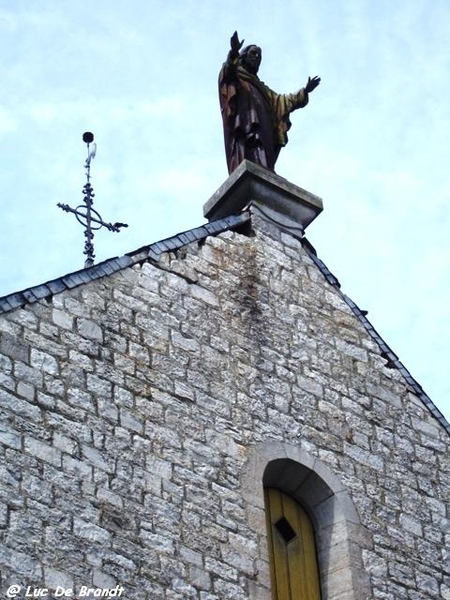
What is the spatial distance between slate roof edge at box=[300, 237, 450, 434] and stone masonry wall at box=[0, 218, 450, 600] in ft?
0.27

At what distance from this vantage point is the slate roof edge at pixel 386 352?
43.1ft

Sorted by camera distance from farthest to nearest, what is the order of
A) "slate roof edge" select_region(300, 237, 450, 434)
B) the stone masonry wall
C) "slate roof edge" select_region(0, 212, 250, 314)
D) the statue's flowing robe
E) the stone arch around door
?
the statue's flowing robe
"slate roof edge" select_region(300, 237, 450, 434)
the stone arch around door
"slate roof edge" select_region(0, 212, 250, 314)
the stone masonry wall

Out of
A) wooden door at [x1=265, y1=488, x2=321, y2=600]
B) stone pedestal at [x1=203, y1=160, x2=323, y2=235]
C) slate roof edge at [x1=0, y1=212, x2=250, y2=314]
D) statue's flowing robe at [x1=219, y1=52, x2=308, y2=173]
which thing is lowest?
wooden door at [x1=265, y1=488, x2=321, y2=600]

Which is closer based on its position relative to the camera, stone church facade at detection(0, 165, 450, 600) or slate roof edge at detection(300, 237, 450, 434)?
stone church facade at detection(0, 165, 450, 600)

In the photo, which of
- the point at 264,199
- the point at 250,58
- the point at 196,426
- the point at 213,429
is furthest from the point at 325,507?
the point at 250,58

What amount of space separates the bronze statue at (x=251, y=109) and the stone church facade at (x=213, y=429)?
54cm

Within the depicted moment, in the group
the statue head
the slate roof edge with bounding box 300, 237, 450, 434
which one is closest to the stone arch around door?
the slate roof edge with bounding box 300, 237, 450, 434

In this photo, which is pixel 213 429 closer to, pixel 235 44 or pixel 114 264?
pixel 114 264

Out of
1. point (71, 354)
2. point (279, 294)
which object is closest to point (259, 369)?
point (279, 294)

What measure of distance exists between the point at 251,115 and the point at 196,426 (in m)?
3.74

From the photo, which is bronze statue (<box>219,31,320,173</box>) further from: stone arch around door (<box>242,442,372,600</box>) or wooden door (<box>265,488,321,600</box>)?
wooden door (<box>265,488,321,600</box>)

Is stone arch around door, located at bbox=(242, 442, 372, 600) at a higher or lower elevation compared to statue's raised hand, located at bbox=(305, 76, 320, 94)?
lower

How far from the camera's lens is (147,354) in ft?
37.4

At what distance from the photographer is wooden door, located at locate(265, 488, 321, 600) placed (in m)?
11.5
